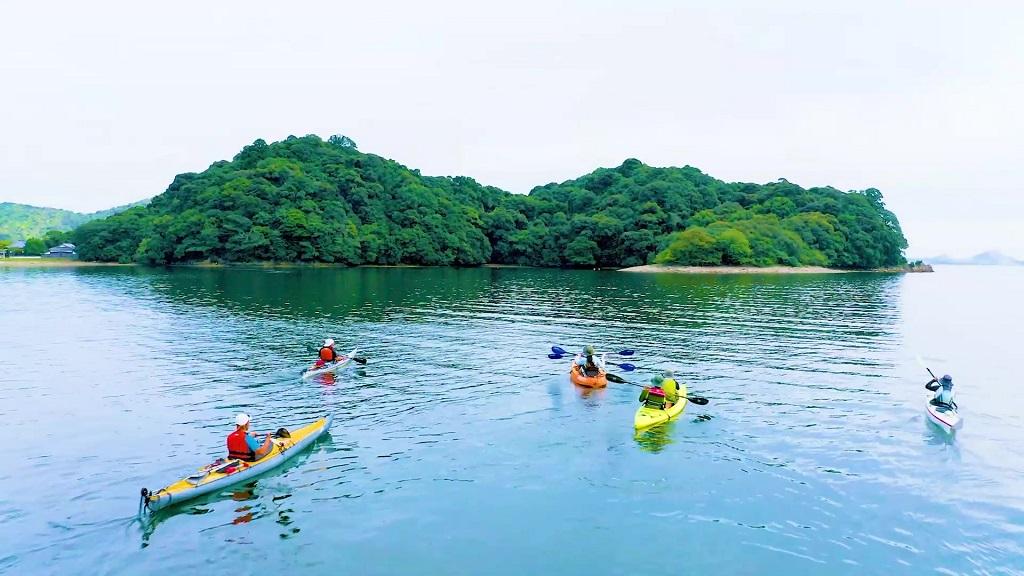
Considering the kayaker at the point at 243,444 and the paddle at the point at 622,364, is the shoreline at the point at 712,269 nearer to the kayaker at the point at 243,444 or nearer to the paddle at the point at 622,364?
the paddle at the point at 622,364

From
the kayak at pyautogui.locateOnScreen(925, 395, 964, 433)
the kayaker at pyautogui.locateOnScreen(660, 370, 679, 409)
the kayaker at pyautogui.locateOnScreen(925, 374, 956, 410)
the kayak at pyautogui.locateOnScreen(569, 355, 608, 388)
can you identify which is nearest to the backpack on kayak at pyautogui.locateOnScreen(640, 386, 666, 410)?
the kayaker at pyautogui.locateOnScreen(660, 370, 679, 409)

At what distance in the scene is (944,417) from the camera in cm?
2475

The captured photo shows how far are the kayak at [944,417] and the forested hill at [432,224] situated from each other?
404 feet

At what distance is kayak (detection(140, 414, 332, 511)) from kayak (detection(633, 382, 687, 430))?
1217 centimetres

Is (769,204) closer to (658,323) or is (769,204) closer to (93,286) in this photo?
(658,323)

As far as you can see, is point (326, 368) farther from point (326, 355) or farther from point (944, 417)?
point (944, 417)

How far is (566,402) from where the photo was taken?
2786 cm

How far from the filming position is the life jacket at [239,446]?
18875mm

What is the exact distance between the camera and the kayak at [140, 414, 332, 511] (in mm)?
16656

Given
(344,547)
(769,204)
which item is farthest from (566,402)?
(769,204)

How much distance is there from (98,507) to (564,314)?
4528 centimetres

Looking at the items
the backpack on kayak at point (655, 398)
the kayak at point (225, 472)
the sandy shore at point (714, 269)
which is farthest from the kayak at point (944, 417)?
the sandy shore at point (714, 269)

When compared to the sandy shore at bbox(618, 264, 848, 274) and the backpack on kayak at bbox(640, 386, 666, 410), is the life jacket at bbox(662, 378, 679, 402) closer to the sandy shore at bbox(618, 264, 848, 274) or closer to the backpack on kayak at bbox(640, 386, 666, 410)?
the backpack on kayak at bbox(640, 386, 666, 410)

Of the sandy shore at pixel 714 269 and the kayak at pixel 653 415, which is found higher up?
the sandy shore at pixel 714 269
